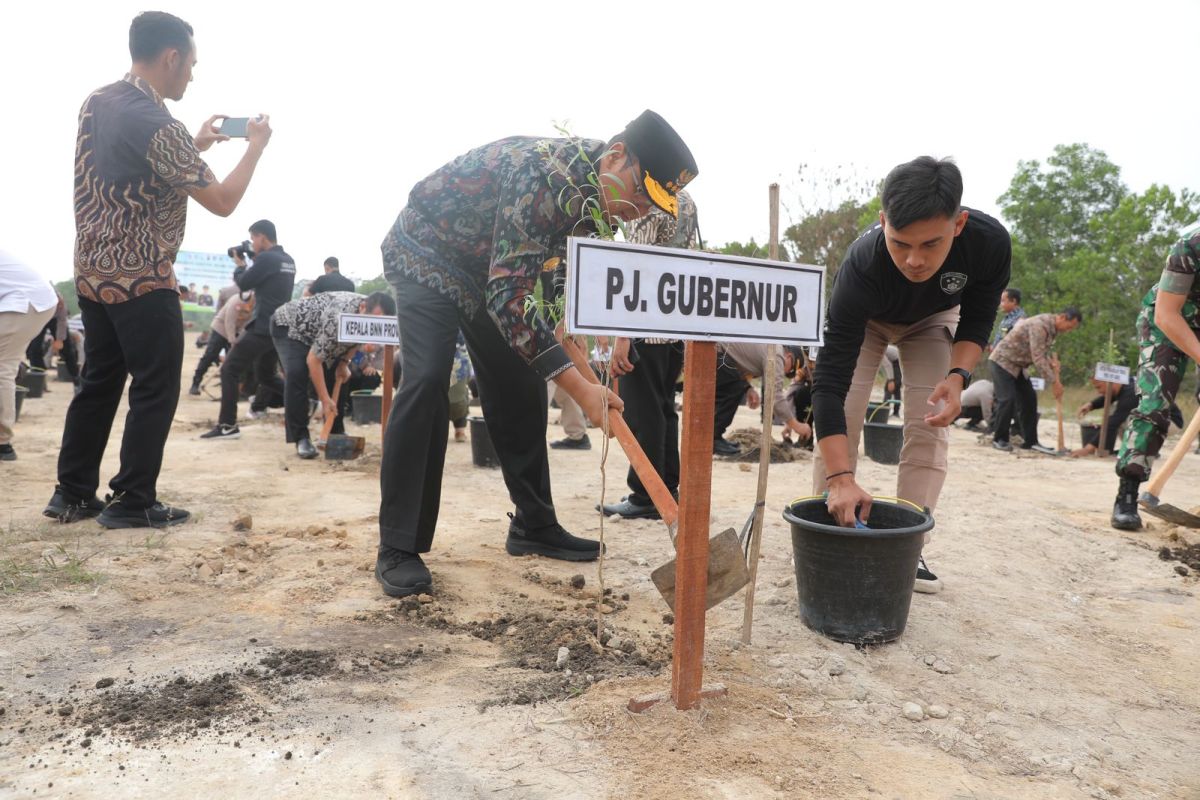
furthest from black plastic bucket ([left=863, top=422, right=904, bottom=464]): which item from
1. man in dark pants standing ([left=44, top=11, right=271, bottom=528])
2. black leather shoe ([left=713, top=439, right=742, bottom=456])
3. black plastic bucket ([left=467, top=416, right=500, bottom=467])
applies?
man in dark pants standing ([left=44, top=11, right=271, bottom=528])

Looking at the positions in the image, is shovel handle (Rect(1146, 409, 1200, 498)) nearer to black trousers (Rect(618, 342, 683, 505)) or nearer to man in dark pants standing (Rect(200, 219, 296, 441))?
black trousers (Rect(618, 342, 683, 505))

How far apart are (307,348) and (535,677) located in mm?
4729

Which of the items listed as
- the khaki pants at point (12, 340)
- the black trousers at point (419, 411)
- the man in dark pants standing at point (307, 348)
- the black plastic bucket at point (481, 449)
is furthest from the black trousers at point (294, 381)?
the black trousers at point (419, 411)

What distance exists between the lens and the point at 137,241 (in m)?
3.50

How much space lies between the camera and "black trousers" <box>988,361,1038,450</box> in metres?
8.90

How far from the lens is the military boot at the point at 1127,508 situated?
4.54m

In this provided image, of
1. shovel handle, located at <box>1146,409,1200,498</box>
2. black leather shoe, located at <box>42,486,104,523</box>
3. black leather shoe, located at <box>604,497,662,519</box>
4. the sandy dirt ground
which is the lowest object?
the sandy dirt ground

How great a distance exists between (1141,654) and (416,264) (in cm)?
278

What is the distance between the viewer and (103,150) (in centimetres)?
345

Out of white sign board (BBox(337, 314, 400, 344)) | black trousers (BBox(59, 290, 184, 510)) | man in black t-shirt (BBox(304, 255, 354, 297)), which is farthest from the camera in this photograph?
man in black t-shirt (BBox(304, 255, 354, 297))

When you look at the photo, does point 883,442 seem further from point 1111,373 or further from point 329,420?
point 329,420

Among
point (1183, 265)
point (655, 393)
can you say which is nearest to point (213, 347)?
point (655, 393)

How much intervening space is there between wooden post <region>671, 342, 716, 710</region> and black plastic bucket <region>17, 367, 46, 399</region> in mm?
10468

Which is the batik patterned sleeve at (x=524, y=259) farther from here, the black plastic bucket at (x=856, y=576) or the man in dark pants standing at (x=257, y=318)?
the man in dark pants standing at (x=257, y=318)
